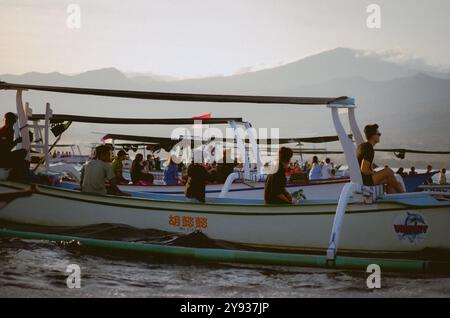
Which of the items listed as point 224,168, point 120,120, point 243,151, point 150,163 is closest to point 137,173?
point 224,168

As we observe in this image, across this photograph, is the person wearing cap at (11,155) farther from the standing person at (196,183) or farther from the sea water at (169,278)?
the standing person at (196,183)

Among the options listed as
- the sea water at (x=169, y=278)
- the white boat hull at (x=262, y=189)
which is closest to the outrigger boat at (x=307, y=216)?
the sea water at (x=169, y=278)

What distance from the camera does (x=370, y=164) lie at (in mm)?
10977

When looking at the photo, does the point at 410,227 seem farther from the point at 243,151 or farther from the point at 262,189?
the point at 243,151

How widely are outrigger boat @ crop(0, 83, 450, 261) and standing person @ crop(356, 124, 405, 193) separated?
0.27 meters

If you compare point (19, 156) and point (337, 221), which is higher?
point (19, 156)

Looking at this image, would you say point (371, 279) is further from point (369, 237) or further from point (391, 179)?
point (391, 179)

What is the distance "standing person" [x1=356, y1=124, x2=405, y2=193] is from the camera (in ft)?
35.8

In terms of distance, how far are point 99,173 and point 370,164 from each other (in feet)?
17.9

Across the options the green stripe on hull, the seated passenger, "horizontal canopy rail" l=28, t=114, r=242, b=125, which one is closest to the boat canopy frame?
the green stripe on hull

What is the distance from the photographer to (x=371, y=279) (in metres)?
10.1
